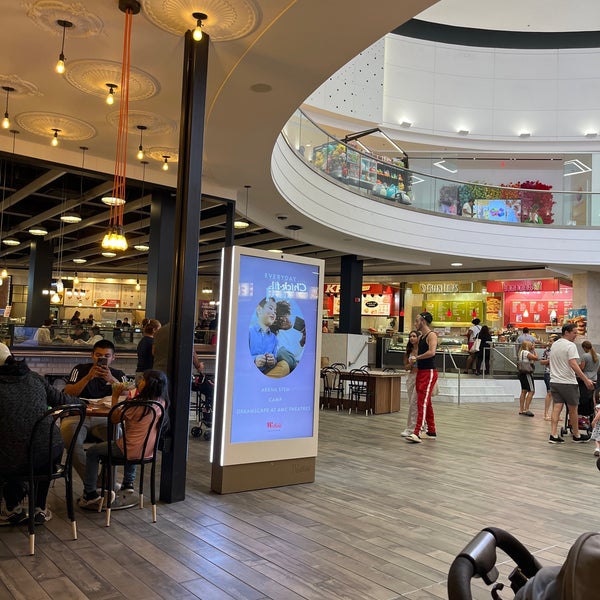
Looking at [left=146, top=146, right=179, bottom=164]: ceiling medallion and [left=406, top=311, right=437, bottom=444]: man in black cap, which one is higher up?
[left=146, top=146, right=179, bottom=164]: ceiling medallion

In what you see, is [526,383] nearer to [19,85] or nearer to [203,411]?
[203,411]

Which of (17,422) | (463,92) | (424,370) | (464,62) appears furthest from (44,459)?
(464,62)

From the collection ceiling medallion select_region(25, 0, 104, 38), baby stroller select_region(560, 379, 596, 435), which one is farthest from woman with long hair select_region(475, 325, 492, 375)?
ceiling medallion select_region(25, 0, 104, 38)

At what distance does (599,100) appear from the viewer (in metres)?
19.0

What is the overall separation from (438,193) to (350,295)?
149 inches

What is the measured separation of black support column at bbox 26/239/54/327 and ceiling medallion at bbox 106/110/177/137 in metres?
9.62

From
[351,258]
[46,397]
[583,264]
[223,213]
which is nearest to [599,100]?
[583,264]

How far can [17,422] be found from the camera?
3508mm

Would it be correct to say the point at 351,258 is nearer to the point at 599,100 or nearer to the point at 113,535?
the point at 599,100

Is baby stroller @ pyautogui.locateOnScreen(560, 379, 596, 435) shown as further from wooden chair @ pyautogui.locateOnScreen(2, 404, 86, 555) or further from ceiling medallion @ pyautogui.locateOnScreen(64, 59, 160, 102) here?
wooden chair @ pyautogui.locateOnScreen(2, 404, 86, 555)

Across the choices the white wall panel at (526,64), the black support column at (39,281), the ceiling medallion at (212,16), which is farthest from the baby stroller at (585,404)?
the white wall panel at (526,64)

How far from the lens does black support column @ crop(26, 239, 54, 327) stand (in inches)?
607

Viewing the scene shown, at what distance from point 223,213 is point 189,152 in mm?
7295

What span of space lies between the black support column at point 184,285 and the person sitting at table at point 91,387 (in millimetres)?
573
